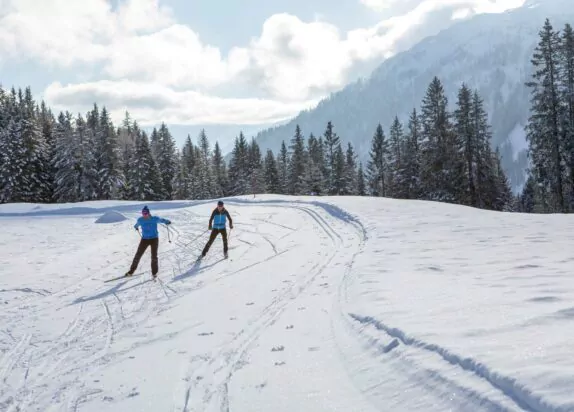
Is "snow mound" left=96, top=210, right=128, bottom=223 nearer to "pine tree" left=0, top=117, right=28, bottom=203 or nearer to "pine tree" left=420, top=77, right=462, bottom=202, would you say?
"pine tree" left=420, top=77, right=462, bottom=202

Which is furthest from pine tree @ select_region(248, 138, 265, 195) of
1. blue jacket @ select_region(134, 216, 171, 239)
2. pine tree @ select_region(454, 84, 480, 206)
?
blue jacket @ select_region(134, 216, 171, 239)

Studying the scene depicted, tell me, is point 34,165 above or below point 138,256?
above

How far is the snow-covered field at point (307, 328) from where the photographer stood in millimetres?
4262

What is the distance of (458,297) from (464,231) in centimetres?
843

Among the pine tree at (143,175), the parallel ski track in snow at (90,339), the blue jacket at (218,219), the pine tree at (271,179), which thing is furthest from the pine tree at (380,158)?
the parallel ski track in snow at (90,339)

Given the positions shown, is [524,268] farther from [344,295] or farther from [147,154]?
[147,154]

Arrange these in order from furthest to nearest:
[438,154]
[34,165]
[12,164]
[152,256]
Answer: [34,165] < [12,164] < [438,154] < [152,256]

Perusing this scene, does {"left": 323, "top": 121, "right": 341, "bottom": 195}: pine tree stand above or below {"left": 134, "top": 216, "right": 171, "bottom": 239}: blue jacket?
above

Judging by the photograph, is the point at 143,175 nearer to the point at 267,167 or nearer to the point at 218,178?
the point at 267,167

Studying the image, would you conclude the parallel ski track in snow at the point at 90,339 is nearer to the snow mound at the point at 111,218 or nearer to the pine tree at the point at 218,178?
the snow mound at the point at 111,218

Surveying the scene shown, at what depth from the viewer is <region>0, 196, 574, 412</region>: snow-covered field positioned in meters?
4.26

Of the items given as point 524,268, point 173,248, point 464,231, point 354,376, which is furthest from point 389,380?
point 173,248

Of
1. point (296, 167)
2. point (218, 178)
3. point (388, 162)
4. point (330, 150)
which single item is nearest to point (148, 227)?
point (388, 162)

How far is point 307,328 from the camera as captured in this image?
662 centimetres
